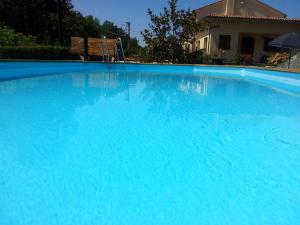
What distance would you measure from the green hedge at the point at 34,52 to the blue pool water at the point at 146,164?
7364mm

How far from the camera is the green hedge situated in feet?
40.2

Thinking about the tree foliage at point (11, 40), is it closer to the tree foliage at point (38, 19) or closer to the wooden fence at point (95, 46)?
the wooden fence at point (95, 46)

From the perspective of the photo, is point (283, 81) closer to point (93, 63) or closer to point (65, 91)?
point (65, 91)

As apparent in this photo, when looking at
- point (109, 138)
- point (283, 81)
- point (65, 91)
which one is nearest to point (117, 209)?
point (109, 138)

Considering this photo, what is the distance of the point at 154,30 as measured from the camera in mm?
16656

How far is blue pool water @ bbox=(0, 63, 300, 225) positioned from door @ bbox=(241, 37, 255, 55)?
15.0 meters

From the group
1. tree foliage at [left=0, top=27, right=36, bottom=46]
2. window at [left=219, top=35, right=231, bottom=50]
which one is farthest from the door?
tree foliage at [left=0, top=27, right=36, bottom=46]

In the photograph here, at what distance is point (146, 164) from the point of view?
115 inches

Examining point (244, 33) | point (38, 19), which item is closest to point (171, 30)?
point (244, 33)

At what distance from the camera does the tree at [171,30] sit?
16.5 metres

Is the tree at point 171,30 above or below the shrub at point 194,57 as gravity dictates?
above

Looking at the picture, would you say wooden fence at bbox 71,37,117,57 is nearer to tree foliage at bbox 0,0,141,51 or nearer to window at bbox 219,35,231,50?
window at bbox 219,35,231,50

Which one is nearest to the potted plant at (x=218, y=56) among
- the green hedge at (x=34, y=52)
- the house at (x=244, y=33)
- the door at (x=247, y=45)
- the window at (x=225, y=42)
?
the window at (x=225, y=42)

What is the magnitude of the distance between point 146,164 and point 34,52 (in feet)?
40.0
